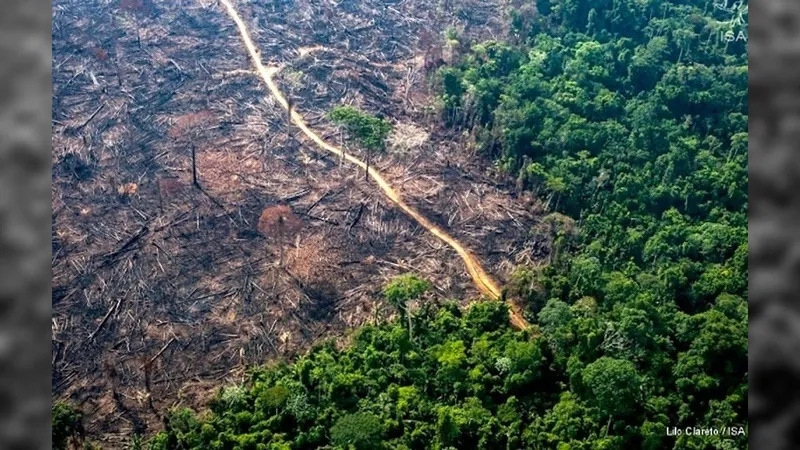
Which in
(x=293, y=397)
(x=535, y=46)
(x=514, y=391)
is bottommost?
(x=293, y=397)

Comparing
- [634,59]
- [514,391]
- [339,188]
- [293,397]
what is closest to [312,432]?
[293,397]

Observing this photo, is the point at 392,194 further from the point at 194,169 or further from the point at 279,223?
the point at 194,169

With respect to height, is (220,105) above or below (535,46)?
below

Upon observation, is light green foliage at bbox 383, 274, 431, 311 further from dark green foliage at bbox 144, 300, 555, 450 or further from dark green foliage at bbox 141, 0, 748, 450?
dark green foliage at bbox 144, 300, 555, 450

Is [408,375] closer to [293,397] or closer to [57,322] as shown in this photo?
[293,397]
